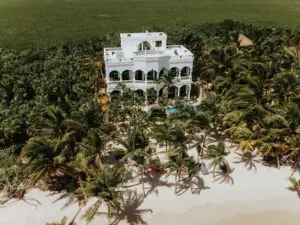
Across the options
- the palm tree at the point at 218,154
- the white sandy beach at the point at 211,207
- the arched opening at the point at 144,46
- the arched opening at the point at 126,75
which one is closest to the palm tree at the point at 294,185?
the white sandy beach at the point at 211,207

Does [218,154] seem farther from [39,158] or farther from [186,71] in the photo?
[186,71]

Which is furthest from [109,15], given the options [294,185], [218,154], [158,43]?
[294,185]

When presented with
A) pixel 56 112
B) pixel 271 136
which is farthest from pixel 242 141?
pixel 56 112

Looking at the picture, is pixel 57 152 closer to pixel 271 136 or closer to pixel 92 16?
pixel 271 136

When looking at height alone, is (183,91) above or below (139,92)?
below

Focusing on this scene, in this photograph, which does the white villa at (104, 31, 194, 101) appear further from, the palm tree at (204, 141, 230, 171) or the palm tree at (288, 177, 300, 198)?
the palm tree at (288, 177, 300, 198)

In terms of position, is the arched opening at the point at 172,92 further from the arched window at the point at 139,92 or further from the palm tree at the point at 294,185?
the palm tree at the point at 294,185
